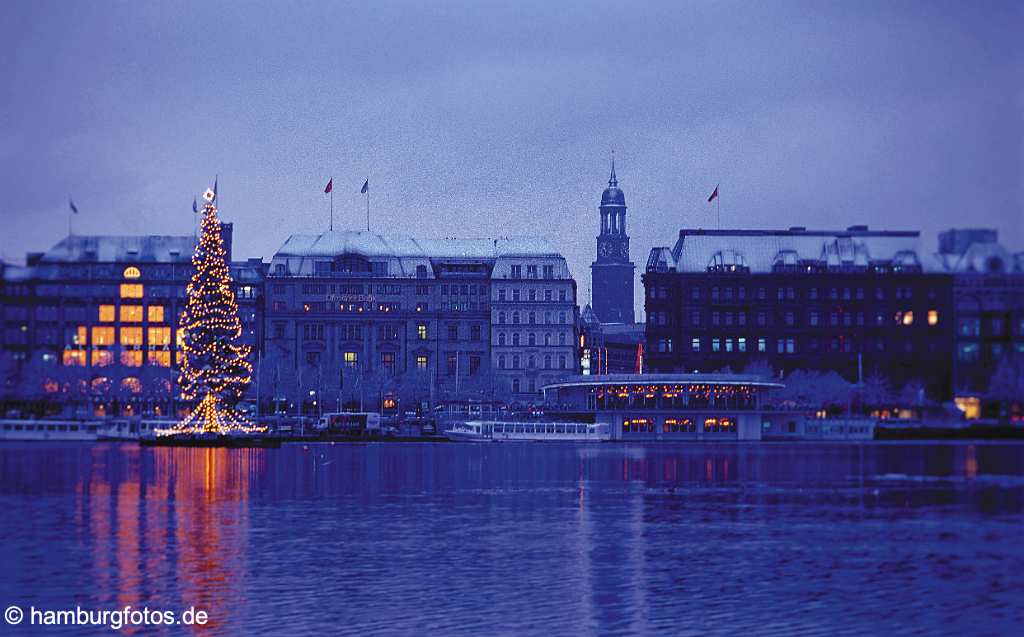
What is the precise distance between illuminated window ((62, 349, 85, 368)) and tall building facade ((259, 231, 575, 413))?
22.7 metres

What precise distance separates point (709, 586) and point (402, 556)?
30.6 ft

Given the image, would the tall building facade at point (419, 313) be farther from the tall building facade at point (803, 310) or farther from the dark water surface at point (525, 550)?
the dark water surface at point (525, 550)

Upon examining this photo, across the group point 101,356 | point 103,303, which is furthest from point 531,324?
point 101,356

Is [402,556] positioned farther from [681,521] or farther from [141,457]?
[141,457]

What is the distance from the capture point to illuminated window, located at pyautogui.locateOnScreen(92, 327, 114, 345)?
191500 millimetres

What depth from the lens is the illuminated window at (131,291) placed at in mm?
191875

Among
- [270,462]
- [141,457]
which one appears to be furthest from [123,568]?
[141,457]

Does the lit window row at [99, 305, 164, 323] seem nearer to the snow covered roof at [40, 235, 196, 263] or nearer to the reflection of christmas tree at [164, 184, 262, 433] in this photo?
the snow covered roof at [40, 235, 196, 263]

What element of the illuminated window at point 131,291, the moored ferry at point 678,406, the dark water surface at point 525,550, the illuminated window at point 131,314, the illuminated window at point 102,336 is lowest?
the dark water surface at point 525,550

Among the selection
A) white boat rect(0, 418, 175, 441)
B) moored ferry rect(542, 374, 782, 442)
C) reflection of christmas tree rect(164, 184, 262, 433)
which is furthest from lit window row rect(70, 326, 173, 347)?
reflection of christmas tree rect(164, 184, 262, 433)

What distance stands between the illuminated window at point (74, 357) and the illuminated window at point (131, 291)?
8535 millimetres

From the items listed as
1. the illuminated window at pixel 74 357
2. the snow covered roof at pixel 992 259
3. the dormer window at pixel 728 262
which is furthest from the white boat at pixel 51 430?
the snow covered roof at pixel 992 259

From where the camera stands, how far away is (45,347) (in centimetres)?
19012

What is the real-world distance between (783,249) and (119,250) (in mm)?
82444
